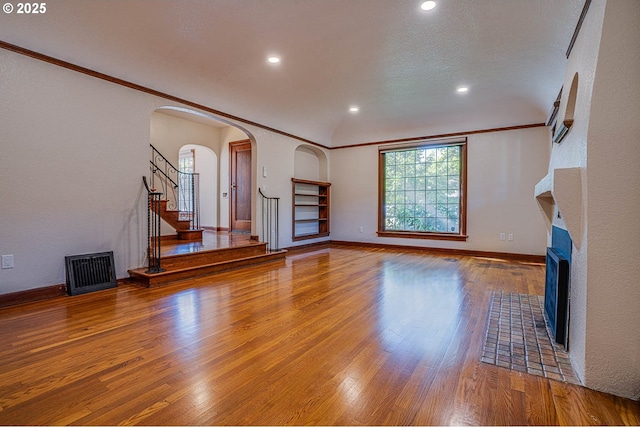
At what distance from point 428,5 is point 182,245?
472 cm

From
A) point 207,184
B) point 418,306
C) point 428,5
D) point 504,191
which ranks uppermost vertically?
point 428,5

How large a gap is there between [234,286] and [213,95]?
116 inches

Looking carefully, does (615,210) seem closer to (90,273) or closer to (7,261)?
(90,273)

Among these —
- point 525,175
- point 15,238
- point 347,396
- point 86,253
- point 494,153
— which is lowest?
point 347,396

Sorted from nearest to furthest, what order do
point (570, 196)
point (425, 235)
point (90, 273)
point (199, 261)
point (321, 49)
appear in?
point (570, 196)
point (90, 273)
point (321, 49)
point (199, 261)
point (425, 235)

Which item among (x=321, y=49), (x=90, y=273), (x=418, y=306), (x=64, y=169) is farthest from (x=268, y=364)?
(x=321, y=49)

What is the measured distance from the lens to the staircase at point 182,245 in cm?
385

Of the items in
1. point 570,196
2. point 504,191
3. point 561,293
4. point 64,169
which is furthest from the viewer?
point 504,191

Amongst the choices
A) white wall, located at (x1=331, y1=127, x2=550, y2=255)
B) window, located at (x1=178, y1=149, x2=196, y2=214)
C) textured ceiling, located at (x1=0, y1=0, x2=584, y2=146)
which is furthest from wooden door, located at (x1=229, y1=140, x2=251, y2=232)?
white wall, located at (x1=331, y1=127, x2=550, y2=255)

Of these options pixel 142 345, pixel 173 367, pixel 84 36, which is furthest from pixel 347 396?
pixel 84 36

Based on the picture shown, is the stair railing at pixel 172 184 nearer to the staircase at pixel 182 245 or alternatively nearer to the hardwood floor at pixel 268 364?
the staircase at pixel 182 245

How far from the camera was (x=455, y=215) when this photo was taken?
6258 mm

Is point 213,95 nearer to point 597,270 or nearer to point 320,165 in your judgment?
point 320,165

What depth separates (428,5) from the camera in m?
2.85
